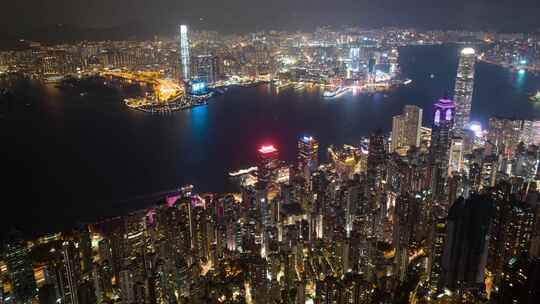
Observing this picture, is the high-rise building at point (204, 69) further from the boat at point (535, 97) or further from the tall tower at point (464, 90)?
the boat at point (535, 97)

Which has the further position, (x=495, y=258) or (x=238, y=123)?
(x=238, y=123)

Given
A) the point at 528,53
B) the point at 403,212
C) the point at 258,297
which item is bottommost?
the point at 258,297

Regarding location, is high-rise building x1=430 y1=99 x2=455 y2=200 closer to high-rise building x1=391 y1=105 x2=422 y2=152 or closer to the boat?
high-rise building x1=391 y1=105 x2=422 y2=152

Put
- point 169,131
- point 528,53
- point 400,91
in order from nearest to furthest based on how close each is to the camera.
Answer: point 169,131
point 400,91
point 528,53

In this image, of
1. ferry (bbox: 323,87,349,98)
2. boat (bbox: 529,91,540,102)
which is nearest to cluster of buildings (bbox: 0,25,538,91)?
ferry (bbox: 323,87,349,98)

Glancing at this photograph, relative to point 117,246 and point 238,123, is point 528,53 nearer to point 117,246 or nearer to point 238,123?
point 238,123

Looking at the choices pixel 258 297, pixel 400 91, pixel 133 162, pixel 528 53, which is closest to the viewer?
pixel 258 297

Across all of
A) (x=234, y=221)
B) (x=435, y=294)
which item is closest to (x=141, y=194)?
(x=234, y=221)
